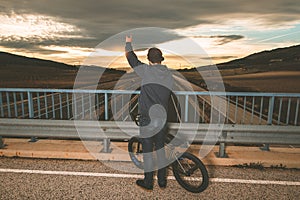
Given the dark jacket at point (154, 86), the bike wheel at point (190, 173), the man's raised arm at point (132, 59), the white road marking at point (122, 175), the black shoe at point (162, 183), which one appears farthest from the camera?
the white road marking at point (122, 175)

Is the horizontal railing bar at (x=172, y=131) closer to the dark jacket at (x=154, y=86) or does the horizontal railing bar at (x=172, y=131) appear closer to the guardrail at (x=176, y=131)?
the guardrail at (x=176, y=131)

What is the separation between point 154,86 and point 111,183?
192 centimetres

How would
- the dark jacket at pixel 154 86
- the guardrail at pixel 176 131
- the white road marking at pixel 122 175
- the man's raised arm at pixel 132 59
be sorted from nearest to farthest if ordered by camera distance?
the dark jacket at pixel 154 86, the man's raised arm at pixel 132 59, the white road marking at pixel 122 175, the guardrail at pixel 176 131

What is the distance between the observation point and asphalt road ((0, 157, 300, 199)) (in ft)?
13.0

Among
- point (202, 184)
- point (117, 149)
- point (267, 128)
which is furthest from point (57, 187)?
point (267, 128)

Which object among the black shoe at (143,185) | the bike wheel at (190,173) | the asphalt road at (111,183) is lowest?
the asphalt road at (111,183)

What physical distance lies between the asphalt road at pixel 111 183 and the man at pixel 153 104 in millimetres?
376

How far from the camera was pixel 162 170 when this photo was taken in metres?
4.11

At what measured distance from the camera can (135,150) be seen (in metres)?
4.98

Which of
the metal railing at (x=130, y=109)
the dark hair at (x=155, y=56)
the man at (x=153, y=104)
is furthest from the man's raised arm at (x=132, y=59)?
the metal railing at (x=130, y=109)

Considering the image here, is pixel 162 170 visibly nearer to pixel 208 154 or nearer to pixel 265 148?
pixel 208 154

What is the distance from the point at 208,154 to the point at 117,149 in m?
2.02

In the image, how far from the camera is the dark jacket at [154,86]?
3711 millimetres

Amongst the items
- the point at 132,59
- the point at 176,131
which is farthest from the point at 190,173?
the point at 132,59
